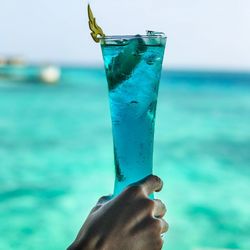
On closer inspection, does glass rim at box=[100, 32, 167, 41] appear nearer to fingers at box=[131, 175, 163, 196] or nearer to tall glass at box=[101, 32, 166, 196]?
tall glass at box=[101, 32, 166, 196]

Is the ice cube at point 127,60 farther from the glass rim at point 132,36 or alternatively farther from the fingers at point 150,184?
the fingers at point 150,184

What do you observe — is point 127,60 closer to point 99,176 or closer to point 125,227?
point 125,227

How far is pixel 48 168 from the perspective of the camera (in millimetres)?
8125

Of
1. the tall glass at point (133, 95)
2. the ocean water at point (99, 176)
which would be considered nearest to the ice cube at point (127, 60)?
the tall glass at point (133, 95)

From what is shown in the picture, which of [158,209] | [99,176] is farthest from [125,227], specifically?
[99,176]

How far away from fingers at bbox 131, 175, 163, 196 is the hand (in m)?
0.03

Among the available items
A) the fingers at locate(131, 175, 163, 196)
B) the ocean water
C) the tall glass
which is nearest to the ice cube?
the tall glass

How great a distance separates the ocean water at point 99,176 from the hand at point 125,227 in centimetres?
132

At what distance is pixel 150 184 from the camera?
3.13 feet

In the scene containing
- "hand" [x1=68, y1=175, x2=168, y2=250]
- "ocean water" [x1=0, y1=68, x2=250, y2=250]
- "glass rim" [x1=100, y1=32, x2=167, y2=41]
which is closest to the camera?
"hand" [x1=68, y1=175, x2=168, y2=250]

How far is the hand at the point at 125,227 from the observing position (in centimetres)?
88

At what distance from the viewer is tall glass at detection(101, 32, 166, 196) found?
1042 millimetres

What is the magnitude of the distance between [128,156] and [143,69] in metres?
0.17

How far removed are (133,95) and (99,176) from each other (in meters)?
6.47
